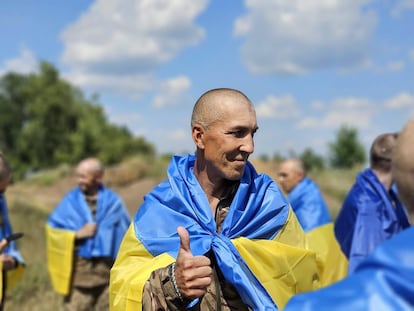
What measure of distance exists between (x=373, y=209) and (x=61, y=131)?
45448 mm

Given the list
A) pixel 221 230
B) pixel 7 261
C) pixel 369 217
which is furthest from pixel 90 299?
pixel 221 230

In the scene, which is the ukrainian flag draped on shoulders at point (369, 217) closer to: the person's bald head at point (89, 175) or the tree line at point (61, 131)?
the person's bald head at point (89, 175)

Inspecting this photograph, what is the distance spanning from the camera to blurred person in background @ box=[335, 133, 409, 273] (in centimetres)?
593

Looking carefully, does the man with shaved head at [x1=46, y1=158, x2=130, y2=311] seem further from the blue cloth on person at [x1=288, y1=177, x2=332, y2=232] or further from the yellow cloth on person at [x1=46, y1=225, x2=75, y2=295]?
the blue cloth on person at [x1=288, y1=177, x2=332, y2=232]

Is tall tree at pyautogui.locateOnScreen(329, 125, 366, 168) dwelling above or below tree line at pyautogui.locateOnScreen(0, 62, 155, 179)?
below

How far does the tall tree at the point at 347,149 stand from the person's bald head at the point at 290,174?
2830 centimetres

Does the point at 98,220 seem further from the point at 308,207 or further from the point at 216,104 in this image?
the point at 216,104

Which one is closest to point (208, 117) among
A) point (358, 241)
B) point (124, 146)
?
point (358, 241)

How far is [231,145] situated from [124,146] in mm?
45905

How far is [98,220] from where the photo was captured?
A: 8.02 m

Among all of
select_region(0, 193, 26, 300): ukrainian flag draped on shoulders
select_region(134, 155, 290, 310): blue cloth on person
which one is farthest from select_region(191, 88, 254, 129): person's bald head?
select_region(0, 193, 26, 300): ukrainian flag draped on shoulders

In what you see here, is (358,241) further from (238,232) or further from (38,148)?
(38,148)

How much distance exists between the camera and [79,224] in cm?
803

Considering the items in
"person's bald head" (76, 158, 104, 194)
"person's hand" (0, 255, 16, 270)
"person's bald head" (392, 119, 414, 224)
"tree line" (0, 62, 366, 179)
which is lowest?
"person's hand" (0, 255, 16, 270)
